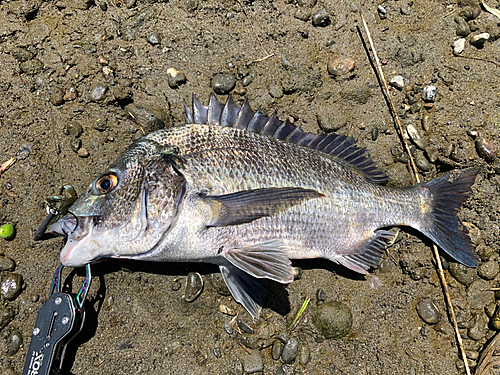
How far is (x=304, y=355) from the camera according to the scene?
2795 millimetres

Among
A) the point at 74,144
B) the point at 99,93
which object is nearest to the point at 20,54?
the point at 99,93

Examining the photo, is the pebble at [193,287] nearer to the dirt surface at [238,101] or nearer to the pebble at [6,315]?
the dirt surface at [238,101]

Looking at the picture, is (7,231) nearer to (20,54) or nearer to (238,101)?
(20,54)

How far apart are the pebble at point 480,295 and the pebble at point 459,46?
2.30 metres

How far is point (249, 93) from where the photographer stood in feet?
10.1

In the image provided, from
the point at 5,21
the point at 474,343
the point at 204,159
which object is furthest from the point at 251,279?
the point at 5,21

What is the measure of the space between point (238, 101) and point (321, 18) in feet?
3.90

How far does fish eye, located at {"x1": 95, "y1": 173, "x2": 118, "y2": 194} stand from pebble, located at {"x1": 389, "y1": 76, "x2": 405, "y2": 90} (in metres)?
2.77

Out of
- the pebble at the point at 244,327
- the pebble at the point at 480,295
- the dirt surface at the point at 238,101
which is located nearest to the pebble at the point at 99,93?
the dirt surface at the point at 238,101

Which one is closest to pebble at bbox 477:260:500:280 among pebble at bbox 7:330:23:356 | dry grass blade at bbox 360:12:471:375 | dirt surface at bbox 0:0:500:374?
dirt surface at bbox 0:0:500:374

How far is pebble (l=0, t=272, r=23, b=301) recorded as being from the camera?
2.64 metres

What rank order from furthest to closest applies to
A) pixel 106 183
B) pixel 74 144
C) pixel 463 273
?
pixel 463 273, pixel 74 144, pixel 106 183

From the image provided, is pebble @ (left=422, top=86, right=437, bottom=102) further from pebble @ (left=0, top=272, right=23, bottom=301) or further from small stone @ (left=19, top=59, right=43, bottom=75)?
pebble @ (left=0, top=272, right=23, bottom=301)

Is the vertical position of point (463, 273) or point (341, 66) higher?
point (341, 66)
